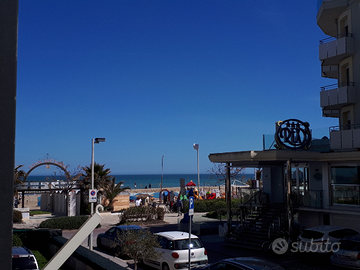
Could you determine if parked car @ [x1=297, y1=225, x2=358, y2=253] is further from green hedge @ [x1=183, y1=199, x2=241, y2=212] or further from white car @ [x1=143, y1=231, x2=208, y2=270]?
green hedge @ [x1=183, y1=199, x2=241, y2=212]

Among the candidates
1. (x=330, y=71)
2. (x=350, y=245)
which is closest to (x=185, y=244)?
(x=350, y=245)

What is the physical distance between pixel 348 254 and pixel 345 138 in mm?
10313

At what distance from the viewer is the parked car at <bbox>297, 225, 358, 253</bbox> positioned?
16020mm

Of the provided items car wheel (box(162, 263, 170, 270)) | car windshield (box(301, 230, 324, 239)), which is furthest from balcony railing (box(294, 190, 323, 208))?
car wheel (box(162, 263, 170, 270))

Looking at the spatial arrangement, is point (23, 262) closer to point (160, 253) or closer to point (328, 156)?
point (160, 253)

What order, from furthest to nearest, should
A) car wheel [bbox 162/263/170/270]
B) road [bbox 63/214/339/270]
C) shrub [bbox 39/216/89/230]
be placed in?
shrub [bbox 39/216/89/230], road [bbox 63/214/339/270], car wheel [bbox 162/263/170/270]

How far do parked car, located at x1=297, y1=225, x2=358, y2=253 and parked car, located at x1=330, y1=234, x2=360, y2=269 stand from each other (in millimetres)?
1339

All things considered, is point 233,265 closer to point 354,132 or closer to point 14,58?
point 14,58

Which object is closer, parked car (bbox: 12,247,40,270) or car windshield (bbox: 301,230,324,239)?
parked car (bbox: 12,247,40,270)

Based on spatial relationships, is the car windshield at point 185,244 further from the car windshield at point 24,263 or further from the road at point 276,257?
the car windshield at point 24,263

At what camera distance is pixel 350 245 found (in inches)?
558

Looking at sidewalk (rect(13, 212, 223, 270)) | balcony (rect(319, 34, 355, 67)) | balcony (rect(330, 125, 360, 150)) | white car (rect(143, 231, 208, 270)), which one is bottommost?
sidewalk (rect(13, 212, 223, 270))

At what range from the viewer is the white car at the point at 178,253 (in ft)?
46.7

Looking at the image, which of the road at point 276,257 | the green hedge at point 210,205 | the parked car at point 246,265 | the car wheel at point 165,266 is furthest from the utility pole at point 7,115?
the green hedge at point 210,205
